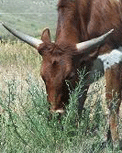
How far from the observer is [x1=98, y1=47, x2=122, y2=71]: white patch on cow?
175 inches

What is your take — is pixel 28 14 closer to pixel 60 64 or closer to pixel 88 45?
pixel 88 45

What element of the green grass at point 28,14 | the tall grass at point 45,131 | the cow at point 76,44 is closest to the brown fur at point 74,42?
the cow at point 76,44

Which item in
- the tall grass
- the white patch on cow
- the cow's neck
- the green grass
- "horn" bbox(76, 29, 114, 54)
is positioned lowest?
the tall grass

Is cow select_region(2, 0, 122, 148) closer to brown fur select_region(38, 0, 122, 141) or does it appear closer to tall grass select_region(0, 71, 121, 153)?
brown fur select_region(38, 0, 122, 141)

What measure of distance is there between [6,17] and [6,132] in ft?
34.8

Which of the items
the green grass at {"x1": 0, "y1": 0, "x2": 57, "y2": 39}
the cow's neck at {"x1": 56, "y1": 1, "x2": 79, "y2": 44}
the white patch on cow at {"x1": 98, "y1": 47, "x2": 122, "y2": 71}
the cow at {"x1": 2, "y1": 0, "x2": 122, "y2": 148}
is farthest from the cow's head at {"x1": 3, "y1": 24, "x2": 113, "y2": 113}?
the green grass at {"x1": 0, "y1": 0, "x2": 57, "y2": 39}

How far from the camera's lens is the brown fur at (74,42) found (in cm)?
373

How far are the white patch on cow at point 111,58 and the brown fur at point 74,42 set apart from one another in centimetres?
6

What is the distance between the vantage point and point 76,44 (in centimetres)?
393

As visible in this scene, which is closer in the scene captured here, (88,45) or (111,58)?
(88,45)

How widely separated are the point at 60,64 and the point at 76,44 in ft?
1.18

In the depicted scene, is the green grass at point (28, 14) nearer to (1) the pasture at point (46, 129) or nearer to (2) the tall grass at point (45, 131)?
(1) the pasture at point (46, 129)

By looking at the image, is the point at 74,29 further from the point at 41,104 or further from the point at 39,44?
the point at 41,104

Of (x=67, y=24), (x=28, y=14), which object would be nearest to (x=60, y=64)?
(x=67, y=24)
